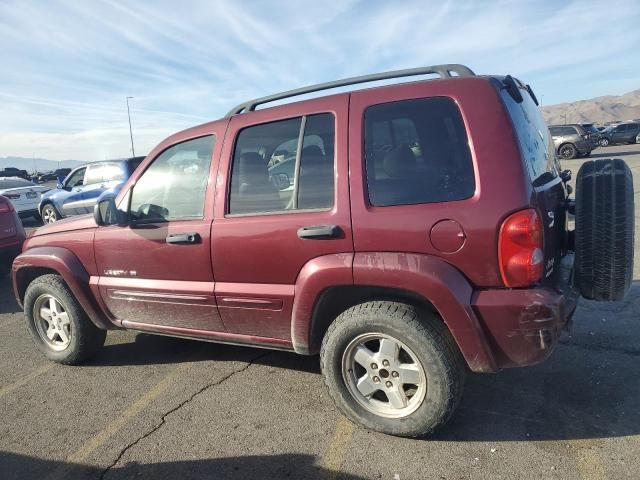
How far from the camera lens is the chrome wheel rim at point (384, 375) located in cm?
269

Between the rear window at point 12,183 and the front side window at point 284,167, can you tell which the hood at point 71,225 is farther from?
the rear window at point 12,183

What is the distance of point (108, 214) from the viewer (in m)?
3.59

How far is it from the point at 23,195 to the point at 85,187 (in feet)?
8.33

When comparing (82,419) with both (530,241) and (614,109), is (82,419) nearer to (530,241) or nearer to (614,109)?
(530,241)

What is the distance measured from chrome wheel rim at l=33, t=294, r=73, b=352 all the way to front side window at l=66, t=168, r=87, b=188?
927cm

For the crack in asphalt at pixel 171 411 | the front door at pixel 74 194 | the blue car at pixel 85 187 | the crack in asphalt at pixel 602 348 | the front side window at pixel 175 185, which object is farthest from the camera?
the front door at pixel 74 194

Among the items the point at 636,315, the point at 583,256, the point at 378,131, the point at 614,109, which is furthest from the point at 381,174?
the point at 614,109

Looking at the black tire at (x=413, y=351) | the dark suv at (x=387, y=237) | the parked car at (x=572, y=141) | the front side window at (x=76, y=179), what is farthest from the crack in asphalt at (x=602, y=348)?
the parked car at (x=572, y=141)

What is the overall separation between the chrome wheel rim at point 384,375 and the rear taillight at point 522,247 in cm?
70

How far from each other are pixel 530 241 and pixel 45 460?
295 cm

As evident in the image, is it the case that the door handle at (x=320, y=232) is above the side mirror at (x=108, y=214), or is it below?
below

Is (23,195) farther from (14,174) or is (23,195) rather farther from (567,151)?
(14,174)

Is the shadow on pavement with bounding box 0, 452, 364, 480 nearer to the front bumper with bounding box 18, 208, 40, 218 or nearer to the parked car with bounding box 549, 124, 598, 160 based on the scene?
the front bumper with bounding box 18, 208, 40, 218

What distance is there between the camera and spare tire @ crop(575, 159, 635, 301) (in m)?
2.66
